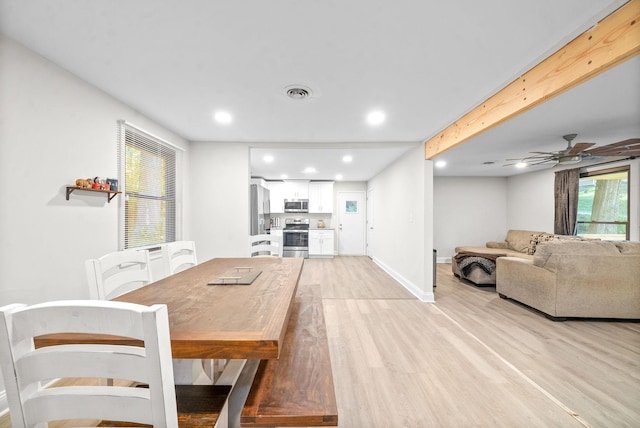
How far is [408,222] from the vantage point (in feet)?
13.8

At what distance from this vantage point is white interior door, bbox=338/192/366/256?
7.55 meters

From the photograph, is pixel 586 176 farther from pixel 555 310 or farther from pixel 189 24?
pixel 189 24

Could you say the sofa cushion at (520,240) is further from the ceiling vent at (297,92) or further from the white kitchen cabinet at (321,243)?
the ceiling vent at (297,92)

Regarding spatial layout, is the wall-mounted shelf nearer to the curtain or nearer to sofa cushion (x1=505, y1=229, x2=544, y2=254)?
sofa cushion (x1=505, y1=229, x2=544, y2=254)

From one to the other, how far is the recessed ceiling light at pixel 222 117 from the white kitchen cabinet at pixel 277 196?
170 inches

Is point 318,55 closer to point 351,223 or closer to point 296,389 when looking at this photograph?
point 296,389

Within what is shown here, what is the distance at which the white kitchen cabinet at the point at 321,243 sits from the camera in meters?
7.15

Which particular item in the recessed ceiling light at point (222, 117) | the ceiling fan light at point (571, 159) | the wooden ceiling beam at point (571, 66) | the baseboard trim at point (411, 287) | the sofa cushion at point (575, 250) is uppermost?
the recessed ceiling light at point (222, 117)

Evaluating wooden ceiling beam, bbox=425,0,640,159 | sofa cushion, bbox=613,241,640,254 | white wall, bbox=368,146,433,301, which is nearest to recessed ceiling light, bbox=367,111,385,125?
wooden ceiling beam, bbox=425,0,640,159

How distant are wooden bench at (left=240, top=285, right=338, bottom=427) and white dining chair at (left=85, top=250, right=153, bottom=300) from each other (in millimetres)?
1003

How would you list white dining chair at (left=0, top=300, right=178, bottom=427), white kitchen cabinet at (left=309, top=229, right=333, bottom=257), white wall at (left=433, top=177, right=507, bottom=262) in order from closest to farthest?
white dining chair at (left=0, top=300, right=178, bottom=427)
white wall at (left=433, top=177, right=507, bottom=262)
white kitchen cabinet at (left=309, top=229, right=333, bottom=257)

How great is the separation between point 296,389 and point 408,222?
11.7ft

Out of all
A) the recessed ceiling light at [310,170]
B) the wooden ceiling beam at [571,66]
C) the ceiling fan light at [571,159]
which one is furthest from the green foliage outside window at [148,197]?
the ceiling fan light at [571,159]

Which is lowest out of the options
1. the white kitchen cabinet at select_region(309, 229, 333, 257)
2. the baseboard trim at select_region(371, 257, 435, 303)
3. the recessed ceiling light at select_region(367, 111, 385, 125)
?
the baseboard trim at select_region(371, 257, 435, 303)
